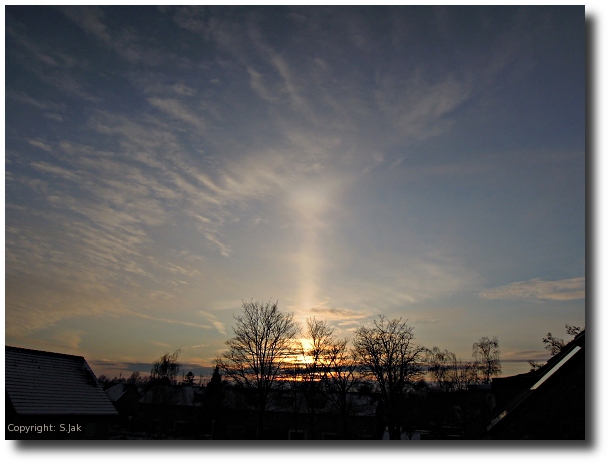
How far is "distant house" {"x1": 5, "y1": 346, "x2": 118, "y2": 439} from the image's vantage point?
507 cm

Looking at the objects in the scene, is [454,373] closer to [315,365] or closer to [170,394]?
[315,365]

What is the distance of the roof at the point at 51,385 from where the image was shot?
672 cm

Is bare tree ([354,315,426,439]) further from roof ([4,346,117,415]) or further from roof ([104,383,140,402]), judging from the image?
roof ([104,383,140,402])

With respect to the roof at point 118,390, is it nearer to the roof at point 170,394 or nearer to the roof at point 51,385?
the roof at point 170,394

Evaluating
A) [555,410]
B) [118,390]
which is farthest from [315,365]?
[118,390]

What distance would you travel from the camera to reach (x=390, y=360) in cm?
2177

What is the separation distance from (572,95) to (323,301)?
5.87m

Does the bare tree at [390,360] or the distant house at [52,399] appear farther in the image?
the bare tree at [390,360]

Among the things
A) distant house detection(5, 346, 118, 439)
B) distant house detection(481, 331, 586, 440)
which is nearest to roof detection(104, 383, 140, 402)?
distant house detection(5, 346, 118, 439)

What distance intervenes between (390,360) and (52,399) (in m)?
18.0

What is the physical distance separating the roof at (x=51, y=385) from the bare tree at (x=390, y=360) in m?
13.7

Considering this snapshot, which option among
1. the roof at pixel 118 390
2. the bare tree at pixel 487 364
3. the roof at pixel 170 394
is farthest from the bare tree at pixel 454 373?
the roof at pixel 118 390

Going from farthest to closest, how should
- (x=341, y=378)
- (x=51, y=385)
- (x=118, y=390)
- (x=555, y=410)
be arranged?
(x=118, y=390) → (x=341, y=378) → (x=51, y=385) → (x=555, y=410)
